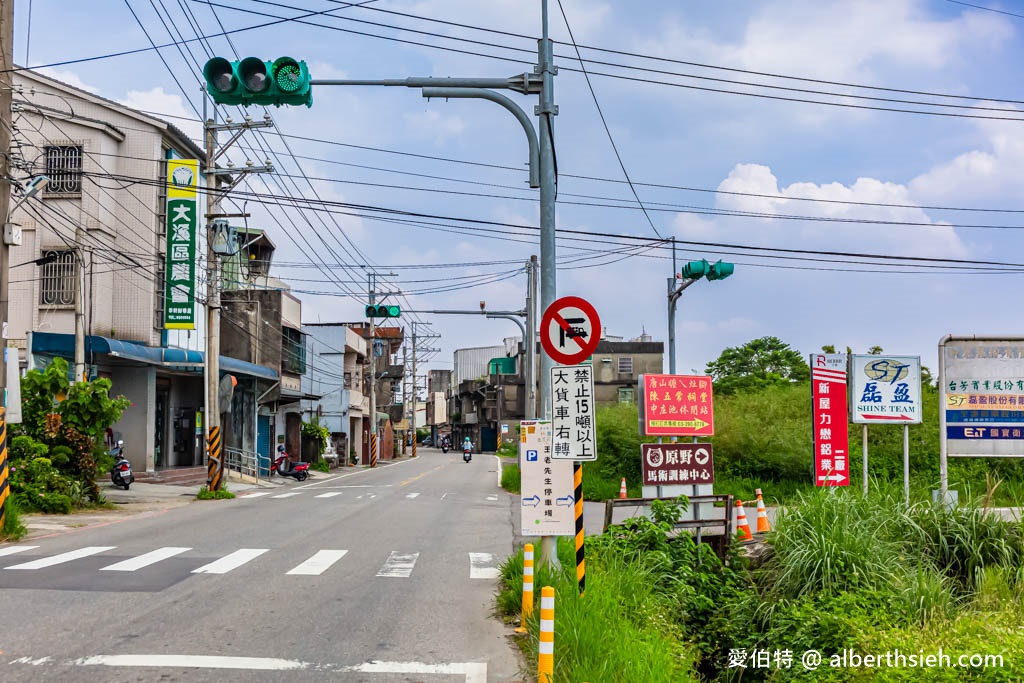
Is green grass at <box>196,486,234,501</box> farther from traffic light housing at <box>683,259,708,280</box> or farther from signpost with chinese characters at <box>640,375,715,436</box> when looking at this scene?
traffic light housing at <box>683,259,708,280</box>

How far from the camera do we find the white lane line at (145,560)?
1300cm

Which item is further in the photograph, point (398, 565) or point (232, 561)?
point (398, 565)

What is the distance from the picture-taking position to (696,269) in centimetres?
2069

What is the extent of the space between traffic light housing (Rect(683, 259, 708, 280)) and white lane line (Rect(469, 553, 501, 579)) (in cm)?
859

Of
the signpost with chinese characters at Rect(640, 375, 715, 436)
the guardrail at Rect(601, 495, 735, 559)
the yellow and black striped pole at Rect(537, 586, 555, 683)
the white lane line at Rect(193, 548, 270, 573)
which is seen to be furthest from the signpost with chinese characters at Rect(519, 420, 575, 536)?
the signpost with chinese characters at Rect(640, 375, 715, 436)

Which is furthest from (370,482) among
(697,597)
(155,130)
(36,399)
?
(697,597)

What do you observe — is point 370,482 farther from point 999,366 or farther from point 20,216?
point 999,366

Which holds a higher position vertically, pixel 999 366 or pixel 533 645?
pixel 999 366

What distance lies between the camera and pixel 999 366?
15.0 metres

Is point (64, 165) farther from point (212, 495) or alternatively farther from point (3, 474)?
point (3, 474)

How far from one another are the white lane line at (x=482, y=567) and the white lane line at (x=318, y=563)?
2.17 meters

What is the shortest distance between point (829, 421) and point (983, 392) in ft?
13.9

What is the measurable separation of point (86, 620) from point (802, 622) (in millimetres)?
7598

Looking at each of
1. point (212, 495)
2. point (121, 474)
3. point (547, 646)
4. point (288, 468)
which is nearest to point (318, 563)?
point (547, 646)
